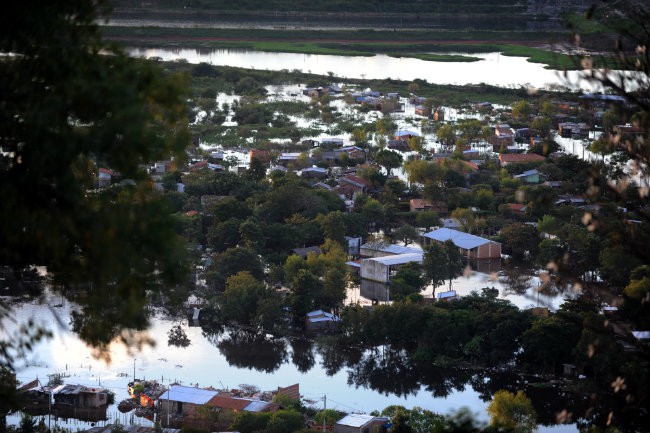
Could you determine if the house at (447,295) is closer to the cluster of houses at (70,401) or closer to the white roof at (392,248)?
the white roof at (392,248)

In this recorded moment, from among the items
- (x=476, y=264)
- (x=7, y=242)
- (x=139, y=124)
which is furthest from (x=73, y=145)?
(x=476, y=264)

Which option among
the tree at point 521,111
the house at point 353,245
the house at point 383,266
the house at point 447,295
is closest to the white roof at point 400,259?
the house at point 383,266

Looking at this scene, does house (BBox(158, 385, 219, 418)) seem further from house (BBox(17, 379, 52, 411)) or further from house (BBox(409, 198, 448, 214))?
house (BBox(409, 198, 448, 214))

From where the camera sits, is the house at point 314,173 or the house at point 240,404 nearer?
the house at point 240,404

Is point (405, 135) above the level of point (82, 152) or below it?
below

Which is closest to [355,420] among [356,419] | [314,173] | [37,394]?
[356,419]

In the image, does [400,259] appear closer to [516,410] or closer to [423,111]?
[516,410]

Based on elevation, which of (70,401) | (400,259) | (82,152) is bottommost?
(70,401)
